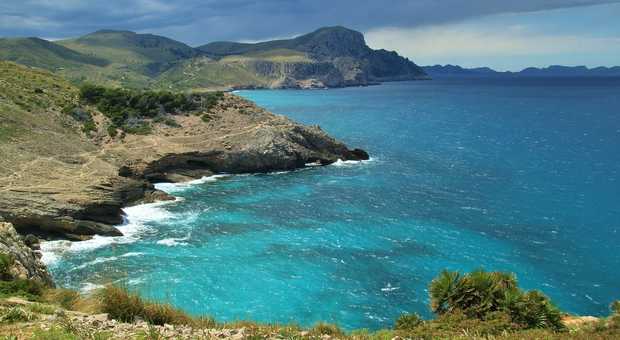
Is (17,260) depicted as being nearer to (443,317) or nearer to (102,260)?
(102,260)

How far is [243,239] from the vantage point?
141 feet

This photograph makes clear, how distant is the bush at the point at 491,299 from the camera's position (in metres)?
19.4

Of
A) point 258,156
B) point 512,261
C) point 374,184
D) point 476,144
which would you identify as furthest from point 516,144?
point 512,261

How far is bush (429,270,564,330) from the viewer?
19391mm

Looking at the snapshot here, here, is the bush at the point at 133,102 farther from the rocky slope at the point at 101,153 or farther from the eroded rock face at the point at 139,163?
the eroded rock face at the point at 139,163

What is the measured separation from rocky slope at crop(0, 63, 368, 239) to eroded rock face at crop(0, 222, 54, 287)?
14298 millimetres

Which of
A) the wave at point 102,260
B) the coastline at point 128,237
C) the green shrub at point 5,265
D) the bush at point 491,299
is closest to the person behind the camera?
the bush at point 491,299

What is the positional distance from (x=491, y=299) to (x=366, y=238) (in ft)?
74.5

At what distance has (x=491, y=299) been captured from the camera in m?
20.4

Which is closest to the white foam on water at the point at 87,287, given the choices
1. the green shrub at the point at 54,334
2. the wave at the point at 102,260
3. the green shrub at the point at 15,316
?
the wave at the point at 102,260

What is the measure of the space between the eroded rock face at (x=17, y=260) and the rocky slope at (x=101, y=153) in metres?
14.3

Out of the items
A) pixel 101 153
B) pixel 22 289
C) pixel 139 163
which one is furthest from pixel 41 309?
pixel 139 163

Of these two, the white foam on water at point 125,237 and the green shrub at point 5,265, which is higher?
the green shrub at point 5,265

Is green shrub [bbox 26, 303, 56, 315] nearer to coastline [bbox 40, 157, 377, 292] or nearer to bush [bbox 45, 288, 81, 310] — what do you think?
bush [bbox 45, 288, 81, 310]
